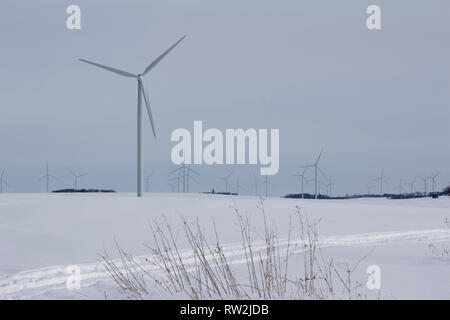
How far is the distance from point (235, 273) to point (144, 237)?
6.05 m

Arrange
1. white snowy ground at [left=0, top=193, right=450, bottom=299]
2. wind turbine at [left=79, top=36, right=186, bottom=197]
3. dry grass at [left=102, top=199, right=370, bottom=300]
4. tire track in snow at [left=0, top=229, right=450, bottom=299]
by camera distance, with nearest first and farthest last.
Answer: dry grass at [left=102, top=199, right=370, bottom=300], tire track in snow at [left=0, top=229, right=450, bottom=299], white snowy ground at [left=0, top=193, right=450, bottom=299], wind turbine at [left=79, top=36, right=186, bottom=197]

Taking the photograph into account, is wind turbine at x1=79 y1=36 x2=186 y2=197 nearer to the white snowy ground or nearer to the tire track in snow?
the white snowy ground

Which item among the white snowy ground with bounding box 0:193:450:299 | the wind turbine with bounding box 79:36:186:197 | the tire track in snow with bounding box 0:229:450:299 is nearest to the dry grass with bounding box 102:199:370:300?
the tire track in snow with bounding box 0:229:450:299

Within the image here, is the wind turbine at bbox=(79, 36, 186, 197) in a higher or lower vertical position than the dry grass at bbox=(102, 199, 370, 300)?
higher

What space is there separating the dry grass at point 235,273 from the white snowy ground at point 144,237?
37 centimetres

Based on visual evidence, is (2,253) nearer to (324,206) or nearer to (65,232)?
(65,232)

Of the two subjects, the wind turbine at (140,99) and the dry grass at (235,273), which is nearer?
the dry grass at (235,273)

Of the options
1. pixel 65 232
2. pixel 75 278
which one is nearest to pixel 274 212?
pixel 65 232

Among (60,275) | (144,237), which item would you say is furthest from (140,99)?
(60,275)

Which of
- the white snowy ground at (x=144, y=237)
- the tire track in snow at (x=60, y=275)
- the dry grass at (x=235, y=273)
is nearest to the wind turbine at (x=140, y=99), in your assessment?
the white snowy ground at (x=144, y=237)

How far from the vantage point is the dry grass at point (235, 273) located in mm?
7551

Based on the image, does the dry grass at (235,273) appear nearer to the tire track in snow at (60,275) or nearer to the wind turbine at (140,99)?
the tire track in snow at (60,275)

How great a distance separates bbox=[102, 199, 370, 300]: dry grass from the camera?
7.55 m

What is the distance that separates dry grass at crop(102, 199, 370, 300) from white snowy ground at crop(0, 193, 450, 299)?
374 mm
